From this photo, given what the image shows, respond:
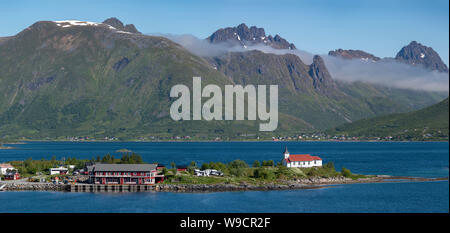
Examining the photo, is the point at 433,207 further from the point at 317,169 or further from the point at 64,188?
the point at 64,188

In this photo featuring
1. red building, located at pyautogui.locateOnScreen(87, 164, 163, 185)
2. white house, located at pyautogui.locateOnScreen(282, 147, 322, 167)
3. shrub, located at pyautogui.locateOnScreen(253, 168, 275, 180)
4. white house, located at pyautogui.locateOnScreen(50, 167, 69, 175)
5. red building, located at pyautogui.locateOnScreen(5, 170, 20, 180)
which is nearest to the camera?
red building, located at pyautogui.locateOnScreen(87, 164, 163, 185)

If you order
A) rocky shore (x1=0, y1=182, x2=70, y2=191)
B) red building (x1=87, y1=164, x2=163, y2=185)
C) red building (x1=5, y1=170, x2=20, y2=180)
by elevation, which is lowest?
rocky shore (x1=0, y1=182, x2=70, y2=191)

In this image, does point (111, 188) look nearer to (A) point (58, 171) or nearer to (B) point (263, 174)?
(A) point (58, 171)

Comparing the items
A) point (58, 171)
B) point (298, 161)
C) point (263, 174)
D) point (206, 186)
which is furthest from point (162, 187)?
point (298, 161)

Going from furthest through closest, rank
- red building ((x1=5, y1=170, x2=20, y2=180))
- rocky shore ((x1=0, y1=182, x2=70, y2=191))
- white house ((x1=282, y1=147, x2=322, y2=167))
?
white house ((x1=282, y1=147, x2=322, y2=167))
red building ((x1=5, y1=170, x2=20, y2=180))
rocky shore ((x1=0, y1=182, x2=70, y2=191))

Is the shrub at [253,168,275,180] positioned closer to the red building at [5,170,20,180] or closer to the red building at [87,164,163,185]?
the red building at [87,164,163,185]

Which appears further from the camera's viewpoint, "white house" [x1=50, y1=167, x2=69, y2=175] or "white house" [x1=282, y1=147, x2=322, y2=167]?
"white house" [x1=50, y1=167, x2=69, y2=175]

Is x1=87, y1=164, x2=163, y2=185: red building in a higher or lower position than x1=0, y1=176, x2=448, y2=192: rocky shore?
higher

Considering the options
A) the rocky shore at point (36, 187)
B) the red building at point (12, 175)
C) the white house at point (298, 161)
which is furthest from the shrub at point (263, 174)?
the red building at point (12, 175)

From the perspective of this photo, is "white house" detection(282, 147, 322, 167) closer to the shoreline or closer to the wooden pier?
the shoreline

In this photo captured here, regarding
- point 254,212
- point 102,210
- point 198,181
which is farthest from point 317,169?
point 102,210

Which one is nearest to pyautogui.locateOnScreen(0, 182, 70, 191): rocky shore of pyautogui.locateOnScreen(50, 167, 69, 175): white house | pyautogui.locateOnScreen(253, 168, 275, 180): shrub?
pyautogui.locateOnScreen(50, 167, 69, 175): white house
